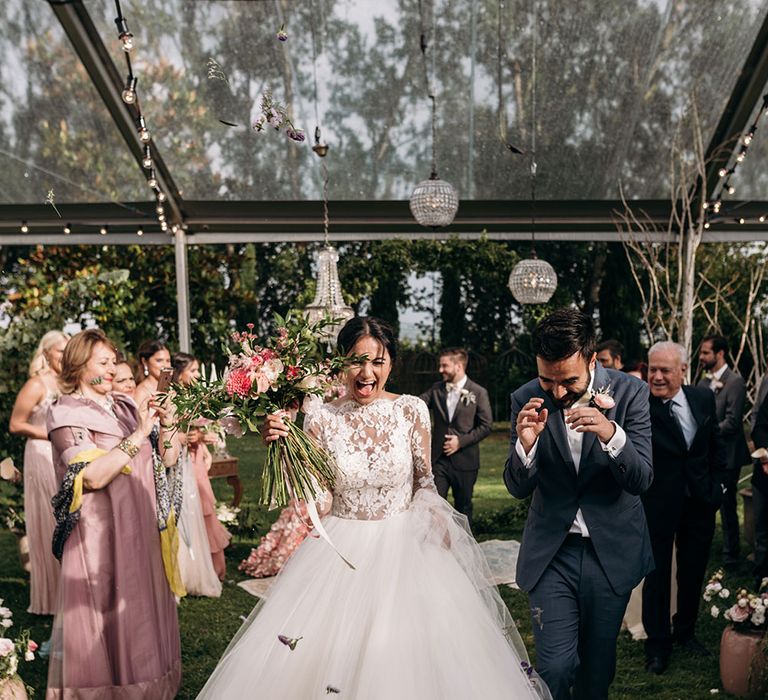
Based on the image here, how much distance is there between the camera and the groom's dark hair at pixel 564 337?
2.65 metres

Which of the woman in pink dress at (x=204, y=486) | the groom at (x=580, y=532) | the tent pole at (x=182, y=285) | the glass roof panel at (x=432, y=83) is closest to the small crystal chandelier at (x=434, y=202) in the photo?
the glass roof panel at (x=432, y=83)

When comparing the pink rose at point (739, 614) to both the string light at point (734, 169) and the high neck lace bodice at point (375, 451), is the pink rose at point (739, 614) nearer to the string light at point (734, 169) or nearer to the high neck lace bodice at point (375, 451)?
the high neck lace bodice at point (375, 451)

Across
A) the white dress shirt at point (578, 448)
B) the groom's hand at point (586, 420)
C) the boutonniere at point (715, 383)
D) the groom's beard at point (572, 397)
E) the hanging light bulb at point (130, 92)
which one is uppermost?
the hanging light bulb at point (130, 92)

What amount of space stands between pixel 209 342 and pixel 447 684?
11708 millimetres

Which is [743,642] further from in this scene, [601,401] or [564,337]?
[564,337]

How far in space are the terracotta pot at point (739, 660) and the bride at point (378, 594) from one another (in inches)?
68.7

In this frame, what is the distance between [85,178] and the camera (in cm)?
814

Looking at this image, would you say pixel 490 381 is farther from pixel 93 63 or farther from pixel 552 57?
pixel 93 63

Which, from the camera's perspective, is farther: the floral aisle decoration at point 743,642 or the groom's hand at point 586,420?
the floral aisle decoration at point 743,642

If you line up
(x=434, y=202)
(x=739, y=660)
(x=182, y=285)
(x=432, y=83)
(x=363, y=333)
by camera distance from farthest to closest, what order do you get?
(x=182, y=285) < (x=432, y=83) < (x=434, y=202) < (x=739, y=660) < (x=363, y=333)

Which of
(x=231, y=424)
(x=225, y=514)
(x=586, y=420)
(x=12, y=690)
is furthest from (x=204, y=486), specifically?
(x=586, y=420)

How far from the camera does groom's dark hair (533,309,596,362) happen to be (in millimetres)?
2650

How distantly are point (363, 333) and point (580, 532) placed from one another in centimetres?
117

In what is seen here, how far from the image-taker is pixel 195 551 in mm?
5809
